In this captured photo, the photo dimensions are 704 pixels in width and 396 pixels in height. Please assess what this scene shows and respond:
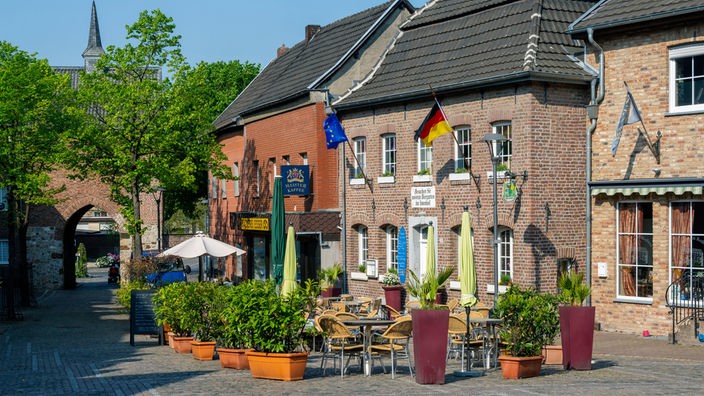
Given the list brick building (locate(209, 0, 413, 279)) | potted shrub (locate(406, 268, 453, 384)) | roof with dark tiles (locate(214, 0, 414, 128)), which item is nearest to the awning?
potted shrub (locate(406, 268, 453, 384))

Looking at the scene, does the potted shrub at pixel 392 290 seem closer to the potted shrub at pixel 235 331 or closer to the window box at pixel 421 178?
the window box at pixel 421 178

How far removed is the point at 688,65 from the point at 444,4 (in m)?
10.4

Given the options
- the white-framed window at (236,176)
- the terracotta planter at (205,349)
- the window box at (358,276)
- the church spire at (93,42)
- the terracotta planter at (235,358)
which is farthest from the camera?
the church spire at (93,42)

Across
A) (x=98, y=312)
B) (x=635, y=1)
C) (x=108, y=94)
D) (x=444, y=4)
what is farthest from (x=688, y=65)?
(x=98, y=312)

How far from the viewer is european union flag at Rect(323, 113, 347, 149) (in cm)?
2900

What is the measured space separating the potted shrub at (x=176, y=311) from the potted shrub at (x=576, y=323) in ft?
22.7

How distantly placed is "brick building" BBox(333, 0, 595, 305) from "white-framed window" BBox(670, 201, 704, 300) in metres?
2.74

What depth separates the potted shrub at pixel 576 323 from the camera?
15328 mm

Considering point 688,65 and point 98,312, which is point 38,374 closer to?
point 688,65

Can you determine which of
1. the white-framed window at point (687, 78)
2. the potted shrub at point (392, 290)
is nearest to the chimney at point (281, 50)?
the potted shrub at point (392, 290)

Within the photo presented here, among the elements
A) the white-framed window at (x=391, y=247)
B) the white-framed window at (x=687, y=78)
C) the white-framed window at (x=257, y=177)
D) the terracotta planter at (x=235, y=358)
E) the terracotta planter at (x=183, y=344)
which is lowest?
the terracotta planter at (x=183, y=344)

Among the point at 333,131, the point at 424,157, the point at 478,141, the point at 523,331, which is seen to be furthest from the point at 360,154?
the point at 523,331

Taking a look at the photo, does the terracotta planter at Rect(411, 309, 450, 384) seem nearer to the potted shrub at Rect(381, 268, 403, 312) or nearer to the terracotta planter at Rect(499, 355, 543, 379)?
the terracotta planter at Rect(499, 355, 543, 379)

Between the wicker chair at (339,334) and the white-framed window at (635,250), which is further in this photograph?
the white-framed window at (635,250)
